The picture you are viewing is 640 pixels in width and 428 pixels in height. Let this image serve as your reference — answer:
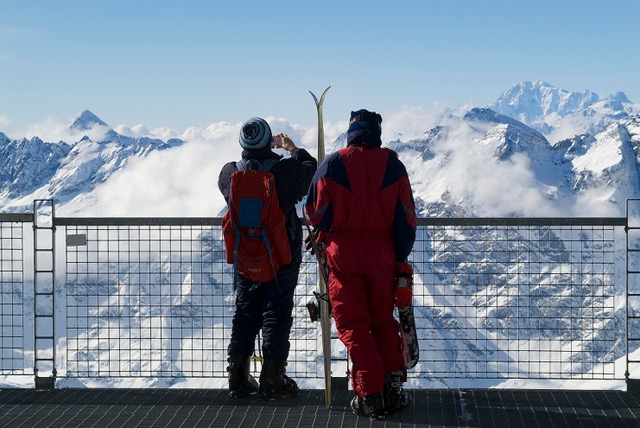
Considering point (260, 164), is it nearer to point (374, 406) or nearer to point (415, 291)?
point (374, 406)

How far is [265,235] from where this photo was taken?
7.01 m

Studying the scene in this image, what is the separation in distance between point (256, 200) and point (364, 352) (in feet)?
4.76

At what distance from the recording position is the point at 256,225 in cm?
697

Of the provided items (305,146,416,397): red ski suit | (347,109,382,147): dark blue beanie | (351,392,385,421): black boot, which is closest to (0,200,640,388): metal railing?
(351,392,385,421): black boot

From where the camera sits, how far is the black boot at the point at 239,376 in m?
7.29

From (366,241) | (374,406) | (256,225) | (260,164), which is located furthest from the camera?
(260,164)

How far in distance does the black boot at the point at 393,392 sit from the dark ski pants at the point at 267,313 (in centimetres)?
92

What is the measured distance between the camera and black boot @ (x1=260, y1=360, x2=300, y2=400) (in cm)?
721

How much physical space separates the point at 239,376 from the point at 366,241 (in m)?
1.74

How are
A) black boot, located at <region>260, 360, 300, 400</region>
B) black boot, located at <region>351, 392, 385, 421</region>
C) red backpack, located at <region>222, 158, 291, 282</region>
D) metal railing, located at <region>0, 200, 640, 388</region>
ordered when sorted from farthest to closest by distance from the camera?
1. metal railing, located at <region>0, 200, 640, 388</region>
2. black boot, located at <region>260, 360, 300, 400</region>
3. red backpack, located at <region>222, 158, 291, 282</region>
4. black boot, located at <region>351, 392, 385, 421</region>

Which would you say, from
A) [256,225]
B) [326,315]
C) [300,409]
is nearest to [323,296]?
[326,315]

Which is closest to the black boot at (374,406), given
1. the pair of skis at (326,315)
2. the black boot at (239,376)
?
the pair of skis at (326,315)

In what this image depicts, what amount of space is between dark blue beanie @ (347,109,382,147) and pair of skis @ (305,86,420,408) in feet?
1.18

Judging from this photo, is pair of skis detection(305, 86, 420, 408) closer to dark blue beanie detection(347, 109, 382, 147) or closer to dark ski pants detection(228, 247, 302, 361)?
dark ski pants detection(228, 247, 302, 361)
